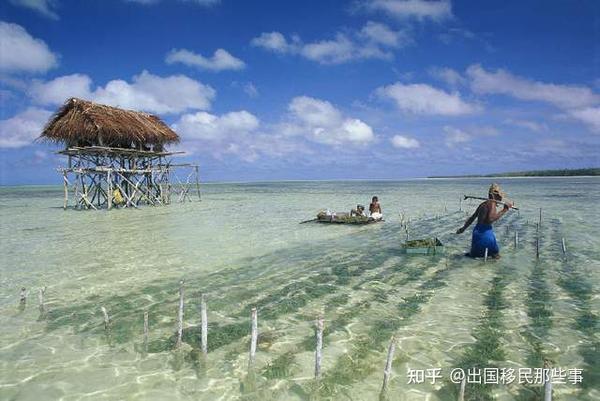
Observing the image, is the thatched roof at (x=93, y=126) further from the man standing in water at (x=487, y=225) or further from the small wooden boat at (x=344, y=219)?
the man standing in water at (x=487, y=225)

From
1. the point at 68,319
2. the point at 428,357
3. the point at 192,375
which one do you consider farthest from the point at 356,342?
the point at 68,319

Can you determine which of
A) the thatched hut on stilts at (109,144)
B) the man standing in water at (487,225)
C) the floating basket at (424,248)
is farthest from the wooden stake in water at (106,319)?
the thatched hut on stilts at (109,144)

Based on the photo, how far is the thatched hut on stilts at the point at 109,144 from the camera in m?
30.1

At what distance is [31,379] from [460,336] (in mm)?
6640

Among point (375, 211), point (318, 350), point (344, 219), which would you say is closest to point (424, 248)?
point (344, 219)

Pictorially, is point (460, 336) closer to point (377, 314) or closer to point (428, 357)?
point (428, 357)

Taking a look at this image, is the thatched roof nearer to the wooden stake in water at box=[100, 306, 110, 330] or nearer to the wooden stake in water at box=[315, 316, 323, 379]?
the wooden stake in water at box=[100, 306, 110, 330]

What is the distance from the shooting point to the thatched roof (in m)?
29.9

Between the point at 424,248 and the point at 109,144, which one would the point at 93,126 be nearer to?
the point at 109,144

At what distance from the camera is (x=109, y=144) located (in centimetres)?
3169

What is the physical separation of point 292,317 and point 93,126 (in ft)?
91.2

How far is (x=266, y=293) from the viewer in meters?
9.43

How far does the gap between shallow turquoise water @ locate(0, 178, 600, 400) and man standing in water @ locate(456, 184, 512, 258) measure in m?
0.60

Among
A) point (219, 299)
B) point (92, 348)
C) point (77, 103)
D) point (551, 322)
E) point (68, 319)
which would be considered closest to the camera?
point (92, 348)
